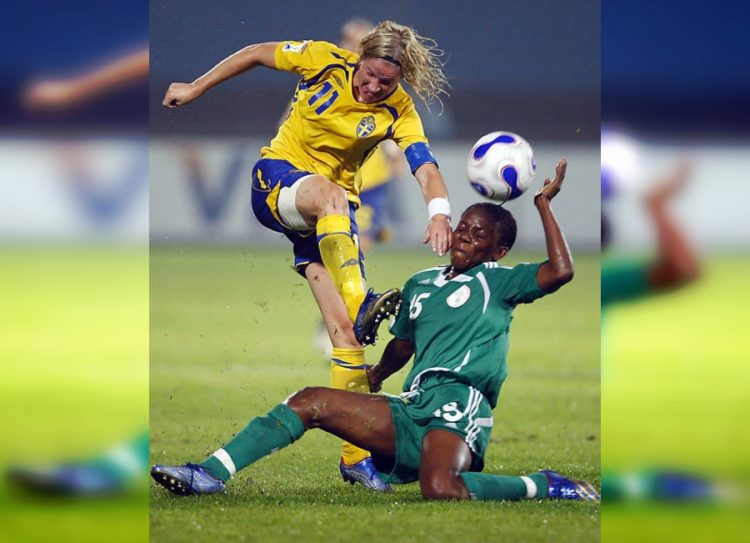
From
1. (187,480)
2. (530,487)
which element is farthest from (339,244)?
(530,487)

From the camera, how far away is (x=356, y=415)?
195 inches

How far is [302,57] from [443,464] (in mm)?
2036

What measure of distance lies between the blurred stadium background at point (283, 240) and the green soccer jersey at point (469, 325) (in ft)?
1.90

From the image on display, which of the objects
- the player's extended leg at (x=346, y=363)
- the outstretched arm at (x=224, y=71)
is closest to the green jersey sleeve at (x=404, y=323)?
the player's extended leg at (x=346, y=363)

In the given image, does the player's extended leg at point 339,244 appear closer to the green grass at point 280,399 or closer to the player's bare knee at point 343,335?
the player's bare knee at point 343,335

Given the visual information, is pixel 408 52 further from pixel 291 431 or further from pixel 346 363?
pixel 291 431

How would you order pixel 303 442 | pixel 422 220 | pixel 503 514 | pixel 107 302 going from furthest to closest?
pixel 422 220, pixel 303 442, pixel 107 302, pixel 503 514

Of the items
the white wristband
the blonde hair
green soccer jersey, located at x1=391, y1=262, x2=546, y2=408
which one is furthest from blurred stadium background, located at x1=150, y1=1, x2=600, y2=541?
the white wristband

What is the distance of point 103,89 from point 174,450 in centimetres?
182

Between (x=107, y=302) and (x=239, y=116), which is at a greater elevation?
(x=239, y=116)

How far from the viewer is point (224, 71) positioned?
547 cm

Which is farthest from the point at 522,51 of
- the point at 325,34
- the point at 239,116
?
the point at 239,116

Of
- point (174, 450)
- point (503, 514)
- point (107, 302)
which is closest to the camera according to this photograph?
point (503, 514)

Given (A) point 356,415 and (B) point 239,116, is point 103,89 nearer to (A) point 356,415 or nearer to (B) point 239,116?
(B) point 239,116
